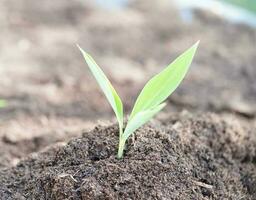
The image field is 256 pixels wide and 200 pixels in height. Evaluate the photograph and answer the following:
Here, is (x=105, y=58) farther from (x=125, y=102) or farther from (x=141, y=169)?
(x=141, y=169)

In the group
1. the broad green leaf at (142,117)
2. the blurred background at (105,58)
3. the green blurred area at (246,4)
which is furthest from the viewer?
the green blurred area at (246,4)

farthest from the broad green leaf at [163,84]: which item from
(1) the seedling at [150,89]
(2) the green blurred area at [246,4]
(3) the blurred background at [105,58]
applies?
(2) the green blurred area at [246,4]

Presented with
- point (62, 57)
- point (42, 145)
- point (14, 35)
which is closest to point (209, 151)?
point (42, 145)

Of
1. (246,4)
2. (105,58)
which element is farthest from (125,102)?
(246,4)

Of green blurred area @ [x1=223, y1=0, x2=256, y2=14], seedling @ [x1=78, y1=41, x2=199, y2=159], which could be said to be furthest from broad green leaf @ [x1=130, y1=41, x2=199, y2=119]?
green blurred area @ [x1=223, y1=0, x2=256, y2=14]

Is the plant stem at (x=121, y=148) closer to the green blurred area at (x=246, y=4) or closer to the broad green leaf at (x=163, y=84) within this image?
the broad green leaf at (x=163, y=84)

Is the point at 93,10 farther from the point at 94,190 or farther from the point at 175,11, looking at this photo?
the point at 94,190
